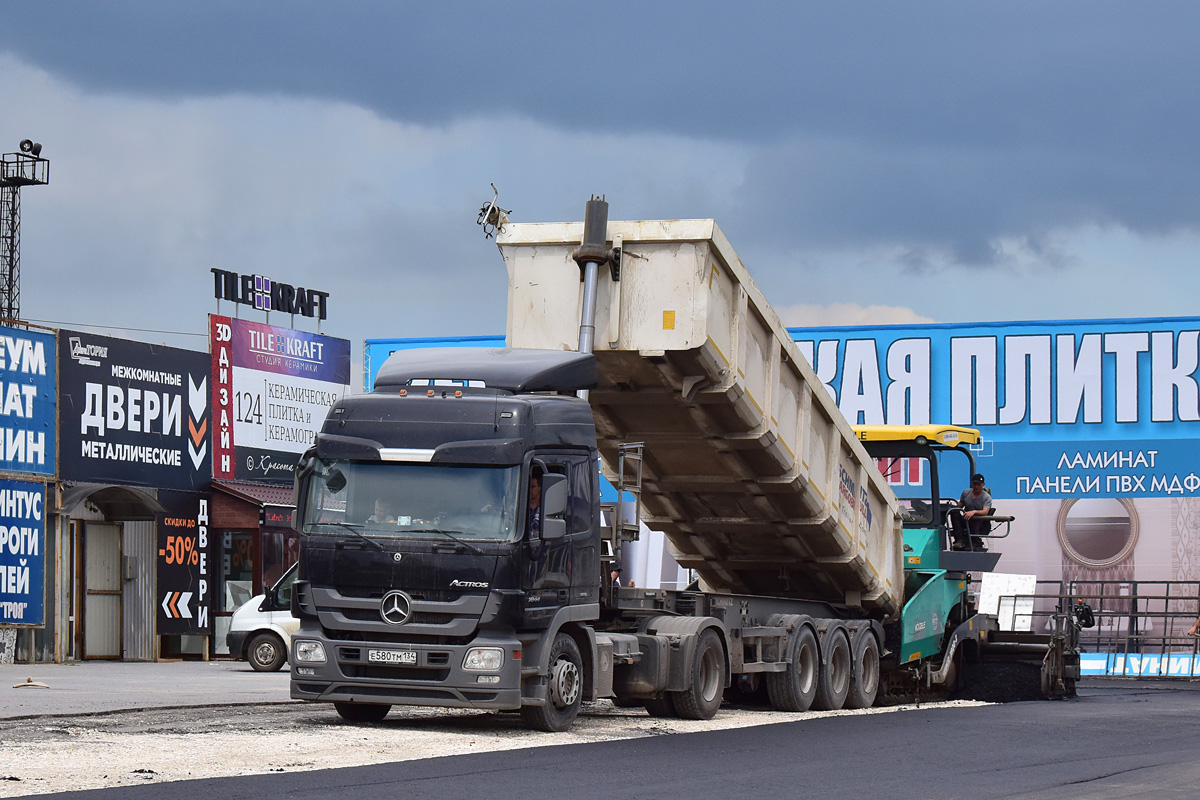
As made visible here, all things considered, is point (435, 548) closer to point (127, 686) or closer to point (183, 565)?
point (127, 686)

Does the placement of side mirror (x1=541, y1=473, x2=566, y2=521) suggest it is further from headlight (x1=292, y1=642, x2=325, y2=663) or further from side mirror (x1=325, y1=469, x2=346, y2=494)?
headlight (x1=292, y1=642, x2=325, y2=663)

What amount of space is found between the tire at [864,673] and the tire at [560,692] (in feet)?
16.1

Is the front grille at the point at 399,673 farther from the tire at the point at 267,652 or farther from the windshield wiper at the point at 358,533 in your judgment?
the tire at the point at 267,652

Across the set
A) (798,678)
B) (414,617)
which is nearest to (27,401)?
(798,678)

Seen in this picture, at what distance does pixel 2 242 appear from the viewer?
6081 cm

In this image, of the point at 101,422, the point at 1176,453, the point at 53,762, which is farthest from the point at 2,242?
the point at 53,762

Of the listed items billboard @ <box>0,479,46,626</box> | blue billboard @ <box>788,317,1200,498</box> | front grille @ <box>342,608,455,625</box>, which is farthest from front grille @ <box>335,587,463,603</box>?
blue billboard @ <box>788,317,1200,498</box>

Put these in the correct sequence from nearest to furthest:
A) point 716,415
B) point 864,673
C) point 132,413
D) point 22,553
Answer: point 716,415
point 864,673
point 22,553
point 132,413

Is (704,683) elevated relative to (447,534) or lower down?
lower down

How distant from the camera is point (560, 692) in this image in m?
14.0

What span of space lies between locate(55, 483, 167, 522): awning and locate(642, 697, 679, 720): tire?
14823 mm

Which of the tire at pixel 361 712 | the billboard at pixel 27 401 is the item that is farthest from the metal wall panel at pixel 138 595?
the tire at pixel 361 712

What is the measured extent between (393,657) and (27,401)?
15.8 metres

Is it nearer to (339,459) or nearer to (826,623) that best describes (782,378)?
(826,623)
